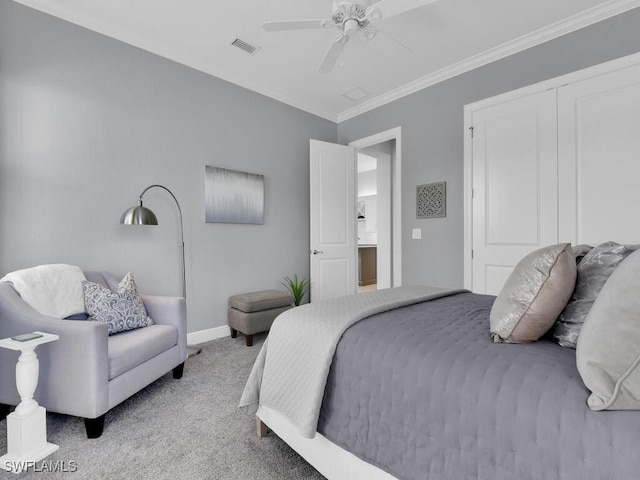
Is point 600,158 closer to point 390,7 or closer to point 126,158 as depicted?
point 390,7

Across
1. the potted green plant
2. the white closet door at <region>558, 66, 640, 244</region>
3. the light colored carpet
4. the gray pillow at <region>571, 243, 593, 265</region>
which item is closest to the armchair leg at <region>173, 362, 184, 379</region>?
the light colored carpet

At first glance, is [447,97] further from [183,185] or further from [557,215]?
[183,185]

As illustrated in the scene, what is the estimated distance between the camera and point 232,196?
347 cm

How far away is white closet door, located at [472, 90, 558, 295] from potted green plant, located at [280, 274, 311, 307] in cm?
188

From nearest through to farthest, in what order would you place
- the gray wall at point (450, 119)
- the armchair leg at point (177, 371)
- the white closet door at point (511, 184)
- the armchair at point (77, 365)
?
1. the armchair at point (77, 365)
2. the armchair leg at point (177, 371)
3. the gray wall at point (450, 119)
4. the white closet door at point (511, 184)

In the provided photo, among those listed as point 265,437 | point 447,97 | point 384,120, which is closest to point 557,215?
point 447,97

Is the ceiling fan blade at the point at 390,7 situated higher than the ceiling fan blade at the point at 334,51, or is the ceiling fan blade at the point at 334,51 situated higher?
the ceiling fan blade at the point at 390,7

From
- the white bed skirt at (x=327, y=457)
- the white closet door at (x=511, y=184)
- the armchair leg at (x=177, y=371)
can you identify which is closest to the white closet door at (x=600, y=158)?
the white closet door at (x=511, y=184)

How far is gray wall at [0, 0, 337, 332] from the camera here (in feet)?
7.57

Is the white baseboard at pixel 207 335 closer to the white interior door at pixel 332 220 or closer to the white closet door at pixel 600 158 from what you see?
the white interior door at pixel 332 220

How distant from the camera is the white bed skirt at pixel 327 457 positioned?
1165 mm

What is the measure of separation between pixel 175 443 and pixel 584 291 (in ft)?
6.19

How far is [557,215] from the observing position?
8.94ft

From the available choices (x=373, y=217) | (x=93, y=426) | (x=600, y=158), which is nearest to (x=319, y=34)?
(x=600, y=158)
